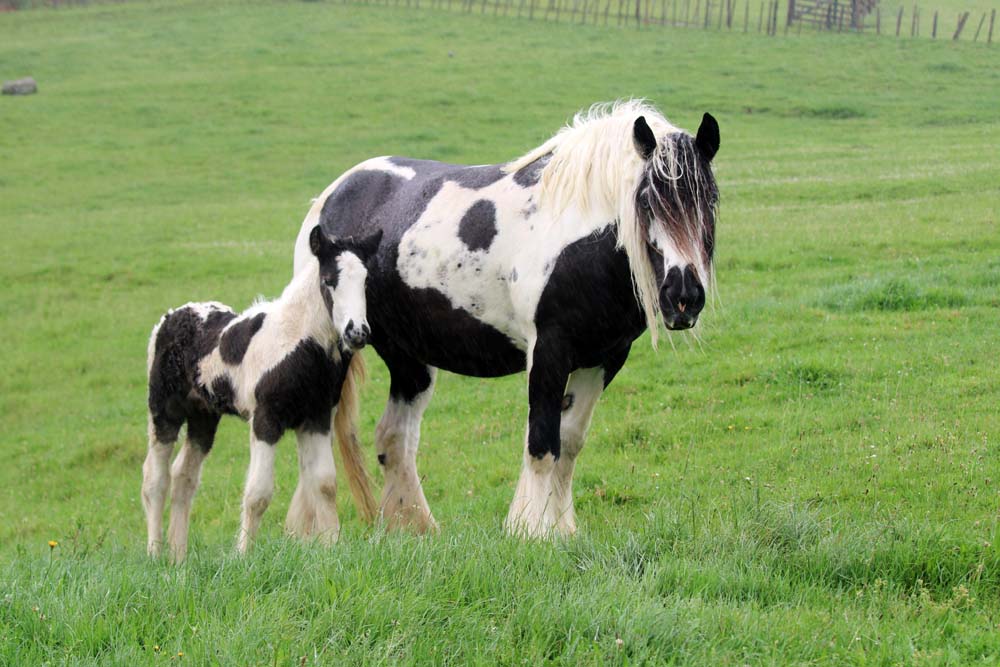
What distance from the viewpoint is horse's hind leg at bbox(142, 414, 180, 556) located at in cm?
722

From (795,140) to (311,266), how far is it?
22.1 meters

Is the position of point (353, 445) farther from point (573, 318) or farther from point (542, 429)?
point (573, 318)

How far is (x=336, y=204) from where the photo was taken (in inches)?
283

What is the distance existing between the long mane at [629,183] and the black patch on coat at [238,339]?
213cm

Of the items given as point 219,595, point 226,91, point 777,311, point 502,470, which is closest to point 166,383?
point 502,470

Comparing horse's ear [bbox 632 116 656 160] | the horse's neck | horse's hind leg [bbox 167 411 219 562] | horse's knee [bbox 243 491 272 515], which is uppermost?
horse's ear [bbox 632 116 656 160]

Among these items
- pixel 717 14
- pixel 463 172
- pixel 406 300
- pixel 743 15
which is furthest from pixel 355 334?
pixel 717 14

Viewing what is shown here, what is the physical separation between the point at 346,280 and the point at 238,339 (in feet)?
3.27

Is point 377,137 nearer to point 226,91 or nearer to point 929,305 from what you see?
point 226,91

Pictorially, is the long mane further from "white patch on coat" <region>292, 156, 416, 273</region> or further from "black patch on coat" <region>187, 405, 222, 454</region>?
"black patch on coat" <region>187, 405, 222, 454</region>

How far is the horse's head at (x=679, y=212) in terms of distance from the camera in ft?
16.5

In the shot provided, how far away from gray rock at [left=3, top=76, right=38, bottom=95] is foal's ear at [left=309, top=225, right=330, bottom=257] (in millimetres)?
34721

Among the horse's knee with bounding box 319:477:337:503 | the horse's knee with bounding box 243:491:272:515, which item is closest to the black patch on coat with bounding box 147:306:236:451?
the horse's knee with bounding box 243:491:272:515

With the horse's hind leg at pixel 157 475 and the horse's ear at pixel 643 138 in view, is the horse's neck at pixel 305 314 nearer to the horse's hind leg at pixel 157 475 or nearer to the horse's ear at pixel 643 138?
the horse's hind leg at pixel 157 475
